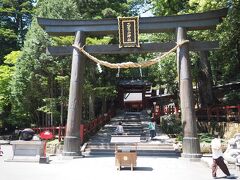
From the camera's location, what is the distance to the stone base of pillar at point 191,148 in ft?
45.9

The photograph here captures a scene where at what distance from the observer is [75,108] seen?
15148 millimetres

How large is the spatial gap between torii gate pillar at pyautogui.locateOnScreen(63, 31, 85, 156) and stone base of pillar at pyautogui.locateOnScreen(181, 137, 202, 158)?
4.94m

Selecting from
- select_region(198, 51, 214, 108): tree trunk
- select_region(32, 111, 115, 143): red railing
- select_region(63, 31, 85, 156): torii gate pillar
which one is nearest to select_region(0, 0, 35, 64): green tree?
select_region(32, 111, 115, 143): red railing

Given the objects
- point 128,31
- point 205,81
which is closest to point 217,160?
point 128,31

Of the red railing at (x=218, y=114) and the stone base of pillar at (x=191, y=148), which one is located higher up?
A: the red railing at (x=218, y=114)

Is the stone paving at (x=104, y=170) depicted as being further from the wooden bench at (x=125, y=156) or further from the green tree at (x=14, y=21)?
the green tree at (x=14, y=21)

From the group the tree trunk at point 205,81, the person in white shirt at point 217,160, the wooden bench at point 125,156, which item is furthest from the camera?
the tree trunk at point 205,81

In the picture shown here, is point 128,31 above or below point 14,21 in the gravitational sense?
below

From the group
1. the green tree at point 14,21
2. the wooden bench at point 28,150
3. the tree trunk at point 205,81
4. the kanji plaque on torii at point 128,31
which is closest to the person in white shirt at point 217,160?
the kanji plaque on torii at point 128,31

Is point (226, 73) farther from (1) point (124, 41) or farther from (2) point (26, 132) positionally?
(2) point (26, 132)

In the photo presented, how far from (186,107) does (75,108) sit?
17.0 feet

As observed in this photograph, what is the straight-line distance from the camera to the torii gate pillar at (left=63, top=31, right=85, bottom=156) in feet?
48.6

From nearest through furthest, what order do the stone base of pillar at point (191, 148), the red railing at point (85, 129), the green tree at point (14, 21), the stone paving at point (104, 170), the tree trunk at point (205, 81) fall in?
the stone paving at point (104, 170) < the stone base of pillar at point (191, 148) < the red railing at point (85, 129) < the tree trunk at point (205, 81) < the green tree at point (14, 21)

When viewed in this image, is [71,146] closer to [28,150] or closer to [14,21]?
[28,150]
